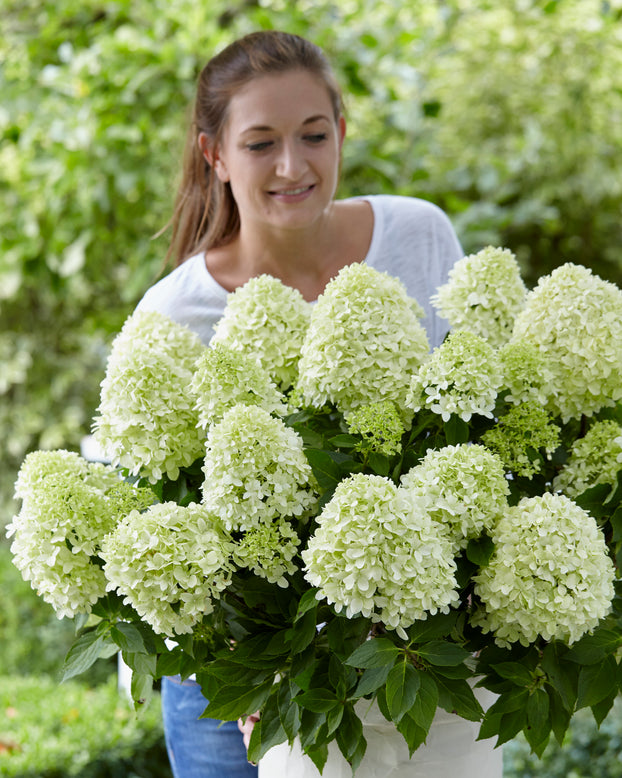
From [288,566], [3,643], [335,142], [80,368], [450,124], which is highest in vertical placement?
[450,124]

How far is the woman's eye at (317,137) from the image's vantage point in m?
1.66

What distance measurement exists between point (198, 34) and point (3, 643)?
295 cm

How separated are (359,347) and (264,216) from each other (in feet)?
2.39

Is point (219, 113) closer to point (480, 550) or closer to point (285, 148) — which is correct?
point (285, 148)

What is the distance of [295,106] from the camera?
1650 mm

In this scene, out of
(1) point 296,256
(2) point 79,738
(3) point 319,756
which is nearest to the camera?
(3) point 319,756

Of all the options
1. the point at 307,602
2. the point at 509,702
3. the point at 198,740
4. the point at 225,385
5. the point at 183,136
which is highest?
the point at 183,136

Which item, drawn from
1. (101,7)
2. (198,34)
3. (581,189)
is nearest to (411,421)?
(198,34)

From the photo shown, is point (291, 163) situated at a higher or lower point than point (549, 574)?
higher

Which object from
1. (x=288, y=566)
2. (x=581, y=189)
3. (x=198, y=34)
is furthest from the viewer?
(x=581, y=189)

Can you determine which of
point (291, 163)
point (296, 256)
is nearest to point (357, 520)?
point (291, 163)

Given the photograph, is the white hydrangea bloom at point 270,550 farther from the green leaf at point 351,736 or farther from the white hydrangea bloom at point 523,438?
the white hydrangea bloom at point 523,438

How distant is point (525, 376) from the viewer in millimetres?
1071

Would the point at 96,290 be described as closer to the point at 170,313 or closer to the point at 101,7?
the point at 101,7
